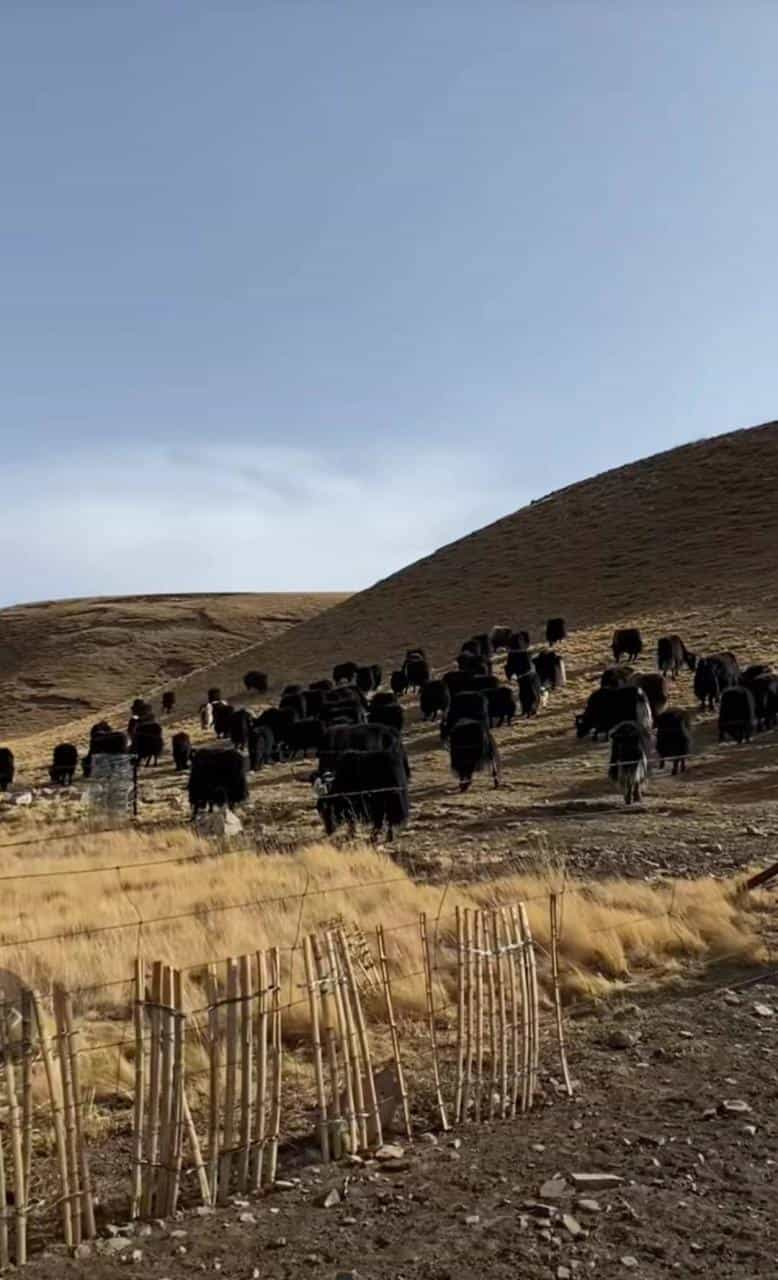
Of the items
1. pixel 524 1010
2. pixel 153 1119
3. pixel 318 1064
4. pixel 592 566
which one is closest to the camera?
pixel 153 1119

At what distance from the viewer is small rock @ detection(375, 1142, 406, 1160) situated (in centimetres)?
645

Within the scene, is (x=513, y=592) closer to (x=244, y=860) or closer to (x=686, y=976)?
(x=244, y=860)

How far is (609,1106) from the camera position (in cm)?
710

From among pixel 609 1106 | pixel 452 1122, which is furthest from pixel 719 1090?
pixel 452 1122

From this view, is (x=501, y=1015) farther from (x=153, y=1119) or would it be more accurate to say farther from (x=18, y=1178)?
(x=18, y=1178)

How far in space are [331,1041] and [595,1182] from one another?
5.18 ft

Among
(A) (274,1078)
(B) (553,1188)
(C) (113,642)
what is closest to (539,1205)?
(B) (553,1188)

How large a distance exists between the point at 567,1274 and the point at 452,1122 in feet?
6.17

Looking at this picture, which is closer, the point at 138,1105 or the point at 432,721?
the point at 138,1105

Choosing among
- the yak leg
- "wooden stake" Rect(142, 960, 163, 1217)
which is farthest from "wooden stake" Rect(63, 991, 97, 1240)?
the yak leg

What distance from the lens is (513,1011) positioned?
729 cm

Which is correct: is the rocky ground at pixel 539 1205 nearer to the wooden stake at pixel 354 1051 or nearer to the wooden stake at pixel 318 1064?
the wooden stake at pixel 318 1064

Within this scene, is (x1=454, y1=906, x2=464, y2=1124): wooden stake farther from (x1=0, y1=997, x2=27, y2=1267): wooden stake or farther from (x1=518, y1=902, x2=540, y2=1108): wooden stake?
(x1=0, y1=997, x2=27, y2=1267): wooden stake

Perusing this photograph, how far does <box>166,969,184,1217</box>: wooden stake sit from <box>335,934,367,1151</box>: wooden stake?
1.06m
